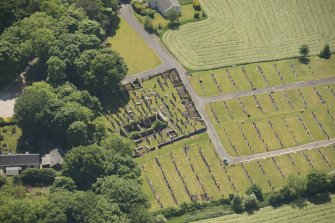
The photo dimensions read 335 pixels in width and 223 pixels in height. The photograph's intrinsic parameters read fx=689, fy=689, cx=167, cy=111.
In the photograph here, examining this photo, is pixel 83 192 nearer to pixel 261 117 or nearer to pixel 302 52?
pixel 261 117

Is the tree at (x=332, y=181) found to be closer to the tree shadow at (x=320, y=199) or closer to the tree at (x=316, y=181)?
the tree at (x=316, y=181)

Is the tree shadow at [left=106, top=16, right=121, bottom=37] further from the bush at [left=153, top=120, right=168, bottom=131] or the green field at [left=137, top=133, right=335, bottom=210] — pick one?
the green field at [left=137, top=133, right=335, bottom=210]

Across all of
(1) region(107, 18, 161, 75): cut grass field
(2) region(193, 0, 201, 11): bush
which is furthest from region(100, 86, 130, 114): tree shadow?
(2) region(193, 0, 201, 11): bush

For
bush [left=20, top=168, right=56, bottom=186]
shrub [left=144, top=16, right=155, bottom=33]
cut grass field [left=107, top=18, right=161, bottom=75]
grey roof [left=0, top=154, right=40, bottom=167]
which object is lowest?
bush [left=20, top=168, right=56, bottom=186]

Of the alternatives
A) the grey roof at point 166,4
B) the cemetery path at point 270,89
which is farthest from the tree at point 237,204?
the grey roof at point 166,4

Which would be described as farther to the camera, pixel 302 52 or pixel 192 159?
pixel 302 52

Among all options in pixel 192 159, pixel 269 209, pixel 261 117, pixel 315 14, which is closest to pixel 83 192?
pixel 192 159

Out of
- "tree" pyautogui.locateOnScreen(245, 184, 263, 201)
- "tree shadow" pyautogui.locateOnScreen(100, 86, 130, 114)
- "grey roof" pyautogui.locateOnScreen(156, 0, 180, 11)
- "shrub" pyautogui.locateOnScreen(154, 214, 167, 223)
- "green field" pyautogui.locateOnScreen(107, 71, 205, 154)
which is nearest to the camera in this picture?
"shrub" pyautogui.locateOnScreen(154, 214, 167, 223)
